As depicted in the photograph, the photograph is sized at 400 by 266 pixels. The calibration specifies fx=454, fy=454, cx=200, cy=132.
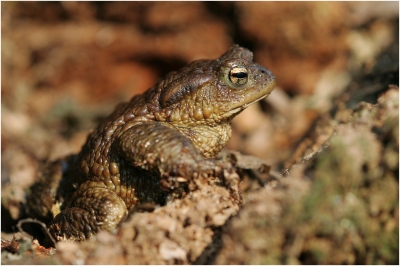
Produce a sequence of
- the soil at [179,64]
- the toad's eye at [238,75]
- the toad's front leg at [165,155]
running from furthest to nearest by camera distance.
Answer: the soil at [179,64] < the toad's eye at [238,75] < the toad's front leg at [165,155]

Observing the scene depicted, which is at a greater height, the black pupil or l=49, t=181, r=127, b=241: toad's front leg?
the black pupil

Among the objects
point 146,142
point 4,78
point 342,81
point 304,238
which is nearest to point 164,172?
point 146,142

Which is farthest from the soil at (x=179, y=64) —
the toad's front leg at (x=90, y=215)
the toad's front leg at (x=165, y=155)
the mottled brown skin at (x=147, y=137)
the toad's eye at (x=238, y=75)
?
the toad's front leg at (x=165, y=155)

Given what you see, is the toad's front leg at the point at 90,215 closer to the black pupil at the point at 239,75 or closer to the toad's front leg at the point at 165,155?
the toad's front leg at the point at 165,155

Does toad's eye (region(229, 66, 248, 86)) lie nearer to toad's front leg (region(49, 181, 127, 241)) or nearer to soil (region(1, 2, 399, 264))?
soil (region(1, 2, 399, 264))

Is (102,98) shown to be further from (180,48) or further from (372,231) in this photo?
(372,231)

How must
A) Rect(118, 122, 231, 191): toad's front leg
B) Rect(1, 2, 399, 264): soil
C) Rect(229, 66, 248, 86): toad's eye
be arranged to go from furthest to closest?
Rect(1, 2, 399, 264): soil → Rect(229, 66, 248, 86): toad's eye → Rect(118, 122, 231, 191): toad's front leg

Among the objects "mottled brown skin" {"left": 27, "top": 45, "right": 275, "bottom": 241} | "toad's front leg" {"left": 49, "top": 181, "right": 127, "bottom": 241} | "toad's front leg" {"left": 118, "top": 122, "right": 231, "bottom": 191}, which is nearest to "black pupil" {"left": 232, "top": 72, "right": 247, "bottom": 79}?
"mottled brown skin" {"left": 27, "top": 45, "right": 275, "bottom": 241}

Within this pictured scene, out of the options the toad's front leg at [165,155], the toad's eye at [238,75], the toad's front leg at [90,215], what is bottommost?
the toad's front leg at [90,215]
